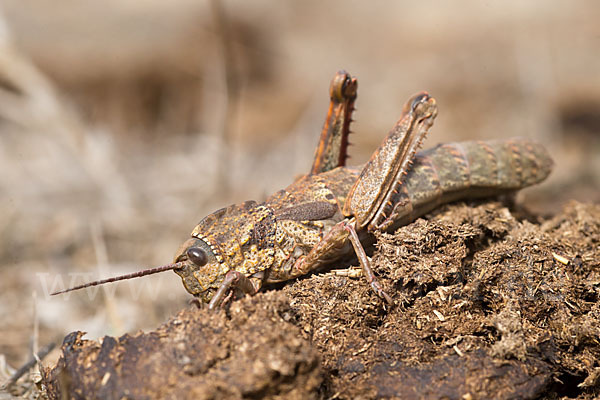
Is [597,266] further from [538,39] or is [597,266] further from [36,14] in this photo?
[36,14]

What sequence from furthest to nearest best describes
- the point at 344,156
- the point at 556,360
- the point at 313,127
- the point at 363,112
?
the point at 363,112
the point at 313,127
the point at 344,156
the point at 556,360

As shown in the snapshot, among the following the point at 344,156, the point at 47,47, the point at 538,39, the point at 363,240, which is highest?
the point at 47,47

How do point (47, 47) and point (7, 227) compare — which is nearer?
point (7, 227)

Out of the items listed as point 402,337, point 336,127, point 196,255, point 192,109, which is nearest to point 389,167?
point 336,127

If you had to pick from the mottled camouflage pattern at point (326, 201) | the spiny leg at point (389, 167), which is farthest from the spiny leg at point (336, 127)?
the spiny leg at point (389, 167)

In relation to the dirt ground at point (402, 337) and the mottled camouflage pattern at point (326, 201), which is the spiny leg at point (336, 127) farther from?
the dirt ground at point (402, 337)

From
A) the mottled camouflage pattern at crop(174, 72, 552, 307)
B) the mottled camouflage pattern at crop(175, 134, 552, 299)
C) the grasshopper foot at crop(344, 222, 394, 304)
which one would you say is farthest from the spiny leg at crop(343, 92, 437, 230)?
the grasshopper foot at crop(344, 222, 394, 304)

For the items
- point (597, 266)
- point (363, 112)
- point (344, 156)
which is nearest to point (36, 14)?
point (363, 112)
